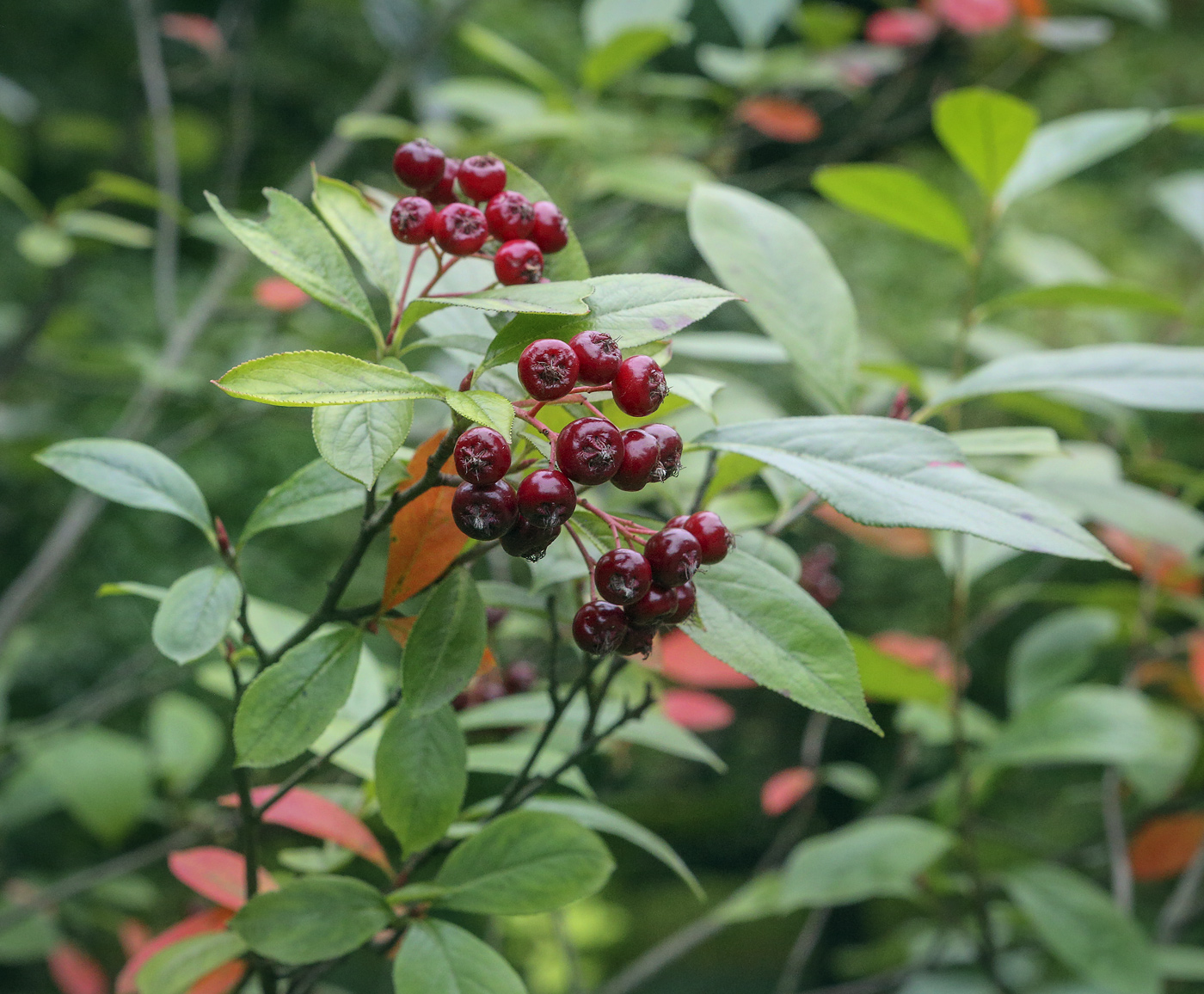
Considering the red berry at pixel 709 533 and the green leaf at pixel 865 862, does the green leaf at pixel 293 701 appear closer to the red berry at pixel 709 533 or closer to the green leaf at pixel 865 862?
the red berry at pixel 709 533

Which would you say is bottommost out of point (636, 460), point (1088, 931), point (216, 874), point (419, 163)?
point (1088, 931)

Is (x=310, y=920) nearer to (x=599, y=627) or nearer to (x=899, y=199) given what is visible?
(x=599, y=627)

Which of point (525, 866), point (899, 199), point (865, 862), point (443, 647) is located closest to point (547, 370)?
point (443, 647)

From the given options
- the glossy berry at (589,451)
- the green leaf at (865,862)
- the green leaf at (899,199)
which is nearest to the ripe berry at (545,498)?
the glossy berry at (589,451)

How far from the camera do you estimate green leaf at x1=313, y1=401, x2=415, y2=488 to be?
316mm

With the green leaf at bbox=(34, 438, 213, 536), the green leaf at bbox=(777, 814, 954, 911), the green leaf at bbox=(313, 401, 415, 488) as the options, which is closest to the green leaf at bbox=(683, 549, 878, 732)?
the green leaf at bbox=(313, 401, 415, 488)

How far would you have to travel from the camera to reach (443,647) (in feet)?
1.27

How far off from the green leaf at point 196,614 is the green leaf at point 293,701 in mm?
29

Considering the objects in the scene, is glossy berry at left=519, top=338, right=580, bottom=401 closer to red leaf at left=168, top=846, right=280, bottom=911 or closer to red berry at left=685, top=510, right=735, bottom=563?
red berry at left=685, top=510, right=735, bottom=563

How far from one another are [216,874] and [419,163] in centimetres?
39

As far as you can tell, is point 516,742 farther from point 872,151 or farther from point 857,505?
point 872,151

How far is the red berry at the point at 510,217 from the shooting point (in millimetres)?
391

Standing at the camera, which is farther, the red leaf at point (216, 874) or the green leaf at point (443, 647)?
the red leaf at point (216, 874)

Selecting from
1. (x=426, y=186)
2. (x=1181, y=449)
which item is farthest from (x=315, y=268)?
(x=1181, y=449)
